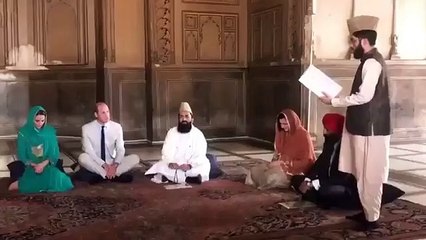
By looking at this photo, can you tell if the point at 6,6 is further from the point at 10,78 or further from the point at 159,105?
the point at 159,105

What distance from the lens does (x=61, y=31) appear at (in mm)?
8258

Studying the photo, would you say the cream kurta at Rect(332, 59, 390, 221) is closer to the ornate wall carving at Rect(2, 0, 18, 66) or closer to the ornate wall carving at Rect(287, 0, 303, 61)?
the ornate wall carving at Rect(287, 0, 303, 61)

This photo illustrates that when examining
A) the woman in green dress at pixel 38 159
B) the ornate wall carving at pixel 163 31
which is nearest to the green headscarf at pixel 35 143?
the woman in green dress at pixel 38 159

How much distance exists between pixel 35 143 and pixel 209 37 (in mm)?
4155

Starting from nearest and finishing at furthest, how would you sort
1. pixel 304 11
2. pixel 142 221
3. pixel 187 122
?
1. pixel 142 221
2. pixel 187 122
3. pixel 304 11

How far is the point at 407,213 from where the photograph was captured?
12.3 feet

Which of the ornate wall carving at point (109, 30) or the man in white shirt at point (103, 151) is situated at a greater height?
the ornate wall carving at point (109, 30)

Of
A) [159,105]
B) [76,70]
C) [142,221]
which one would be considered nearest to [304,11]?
[159,105]

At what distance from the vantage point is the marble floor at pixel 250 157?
4.87 meters

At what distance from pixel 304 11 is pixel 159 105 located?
7.99 ft

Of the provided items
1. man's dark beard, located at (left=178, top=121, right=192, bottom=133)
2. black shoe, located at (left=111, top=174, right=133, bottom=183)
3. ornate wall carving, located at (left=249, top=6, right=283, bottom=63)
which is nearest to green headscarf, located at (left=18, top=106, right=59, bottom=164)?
black shoe, located at (left=111, top=174, right=133, bottom=183)

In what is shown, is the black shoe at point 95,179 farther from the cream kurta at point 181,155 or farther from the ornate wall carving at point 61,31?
the ornate wall carving at point 61,31

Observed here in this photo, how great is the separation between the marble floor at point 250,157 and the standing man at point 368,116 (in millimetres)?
1026

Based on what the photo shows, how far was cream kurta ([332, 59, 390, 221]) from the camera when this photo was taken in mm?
3205
